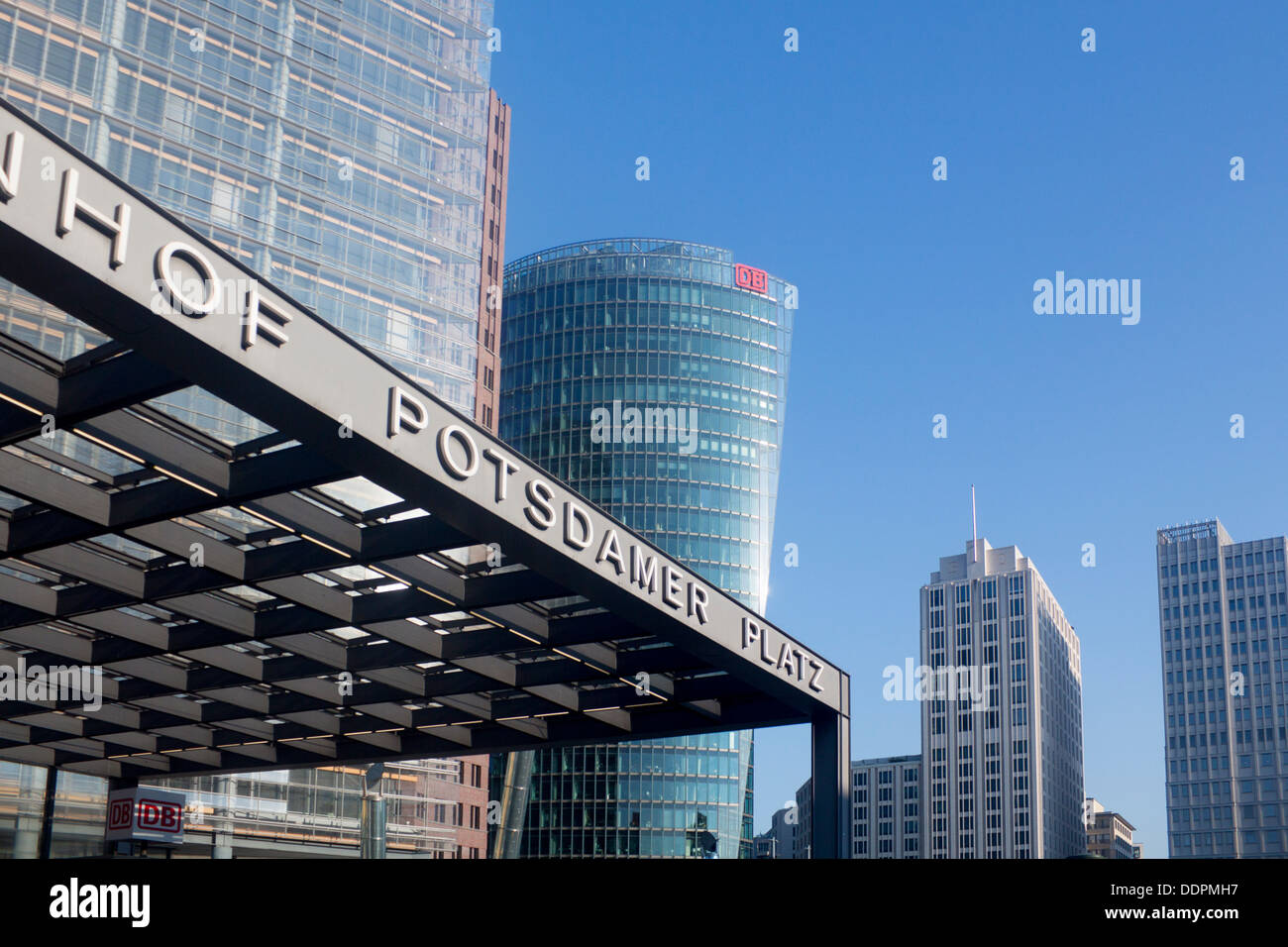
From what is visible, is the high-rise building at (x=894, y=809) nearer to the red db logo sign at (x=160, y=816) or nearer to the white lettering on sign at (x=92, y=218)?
the red db logo sign at (x=160, y=816)

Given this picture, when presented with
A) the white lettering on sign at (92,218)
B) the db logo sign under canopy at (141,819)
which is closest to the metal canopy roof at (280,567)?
the white lettering on sign at (92,218)

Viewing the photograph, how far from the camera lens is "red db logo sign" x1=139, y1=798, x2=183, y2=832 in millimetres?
27797

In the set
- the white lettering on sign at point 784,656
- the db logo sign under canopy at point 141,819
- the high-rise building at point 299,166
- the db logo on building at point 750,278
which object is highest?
the db logo on building at point 750,278

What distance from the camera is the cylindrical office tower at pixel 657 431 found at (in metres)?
124

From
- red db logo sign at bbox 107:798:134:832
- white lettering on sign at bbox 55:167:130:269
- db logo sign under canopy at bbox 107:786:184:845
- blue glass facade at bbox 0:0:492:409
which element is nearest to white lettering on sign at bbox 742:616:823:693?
white lettering on sign at bbox 55:167:130:269

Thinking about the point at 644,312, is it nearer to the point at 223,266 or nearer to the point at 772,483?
the point at 772,483

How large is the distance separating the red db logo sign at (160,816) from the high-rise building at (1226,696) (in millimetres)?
155131

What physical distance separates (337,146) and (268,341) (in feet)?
170

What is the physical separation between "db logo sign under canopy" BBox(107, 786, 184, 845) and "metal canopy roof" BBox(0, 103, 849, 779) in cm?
122

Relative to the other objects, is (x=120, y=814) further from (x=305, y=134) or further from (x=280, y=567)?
(x=305, y=134)

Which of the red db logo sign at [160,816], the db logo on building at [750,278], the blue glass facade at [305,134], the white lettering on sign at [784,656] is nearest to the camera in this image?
the white lettering on sign at [784,656]

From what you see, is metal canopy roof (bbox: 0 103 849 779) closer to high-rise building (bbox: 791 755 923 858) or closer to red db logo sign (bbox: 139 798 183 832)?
red db logo sign (bbox: 139 798 183 832)

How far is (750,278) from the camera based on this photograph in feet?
449
